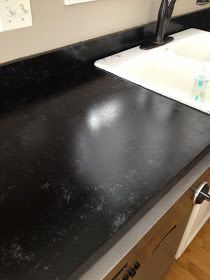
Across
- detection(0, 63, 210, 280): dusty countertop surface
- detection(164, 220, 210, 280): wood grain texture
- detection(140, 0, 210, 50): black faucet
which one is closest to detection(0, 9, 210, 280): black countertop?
detection(0, 63, 210, 280): dusty countertop surface

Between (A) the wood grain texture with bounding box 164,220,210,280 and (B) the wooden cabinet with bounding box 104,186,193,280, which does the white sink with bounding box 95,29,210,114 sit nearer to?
(B) the wooden cabinet with bounding box 104,186,193,280

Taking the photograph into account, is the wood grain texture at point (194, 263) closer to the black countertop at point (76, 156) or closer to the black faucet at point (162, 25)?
the black countertop at point (76, 156)

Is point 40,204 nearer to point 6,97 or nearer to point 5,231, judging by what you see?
point 5,231

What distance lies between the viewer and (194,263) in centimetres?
136

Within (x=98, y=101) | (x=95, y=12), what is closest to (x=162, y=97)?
(x=98, y=101)

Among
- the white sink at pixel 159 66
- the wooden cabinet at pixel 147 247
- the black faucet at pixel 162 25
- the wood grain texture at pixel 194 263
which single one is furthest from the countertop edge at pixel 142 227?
the wood grain texture at pixel 194 263

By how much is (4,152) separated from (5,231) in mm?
228

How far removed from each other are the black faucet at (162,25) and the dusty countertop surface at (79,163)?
356 millimetres

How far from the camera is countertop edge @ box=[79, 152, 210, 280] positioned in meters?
0.47

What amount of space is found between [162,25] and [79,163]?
828mm

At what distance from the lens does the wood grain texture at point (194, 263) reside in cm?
131

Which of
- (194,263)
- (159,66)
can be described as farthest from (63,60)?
(194,263)

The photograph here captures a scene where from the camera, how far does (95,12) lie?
0.96m

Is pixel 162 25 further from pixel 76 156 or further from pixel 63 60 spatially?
pixel 76 156
